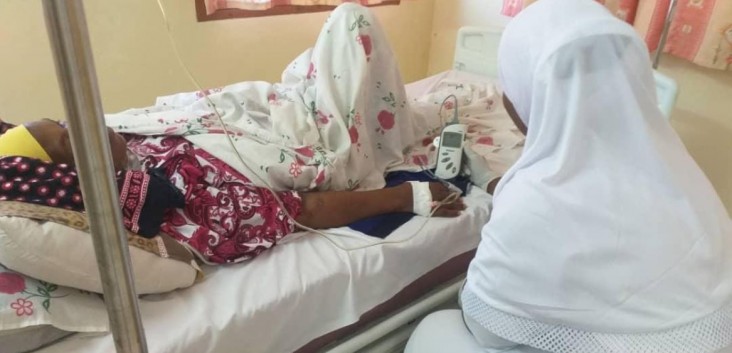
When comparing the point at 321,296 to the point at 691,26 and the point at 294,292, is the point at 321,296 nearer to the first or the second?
the point at 294,292

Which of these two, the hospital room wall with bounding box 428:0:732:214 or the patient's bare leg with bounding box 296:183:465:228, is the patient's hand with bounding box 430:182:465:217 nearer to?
the patient's bare leg with bounding box 296:183:465:228

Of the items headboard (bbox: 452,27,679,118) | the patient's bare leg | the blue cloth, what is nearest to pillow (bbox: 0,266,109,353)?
the patient's bare leg

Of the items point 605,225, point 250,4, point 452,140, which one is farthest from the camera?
point 250,4

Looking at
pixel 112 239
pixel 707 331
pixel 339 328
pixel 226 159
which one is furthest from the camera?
pixel 226 159

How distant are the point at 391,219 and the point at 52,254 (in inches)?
32.1

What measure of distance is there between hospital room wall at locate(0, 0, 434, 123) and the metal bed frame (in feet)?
5.29

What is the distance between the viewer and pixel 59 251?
3.10 feet

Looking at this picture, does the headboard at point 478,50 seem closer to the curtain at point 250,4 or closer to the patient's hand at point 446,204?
the curtain at point 250,4

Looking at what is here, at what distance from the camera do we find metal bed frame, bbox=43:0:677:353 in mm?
439

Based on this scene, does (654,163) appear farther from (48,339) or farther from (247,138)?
(48,339)

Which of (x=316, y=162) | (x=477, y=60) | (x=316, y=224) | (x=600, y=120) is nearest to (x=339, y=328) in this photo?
(x=316, y=224)

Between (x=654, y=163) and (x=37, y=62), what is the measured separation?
90.9 inches

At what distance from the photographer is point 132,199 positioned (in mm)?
1135

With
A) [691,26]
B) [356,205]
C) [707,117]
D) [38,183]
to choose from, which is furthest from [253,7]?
[707,117]
